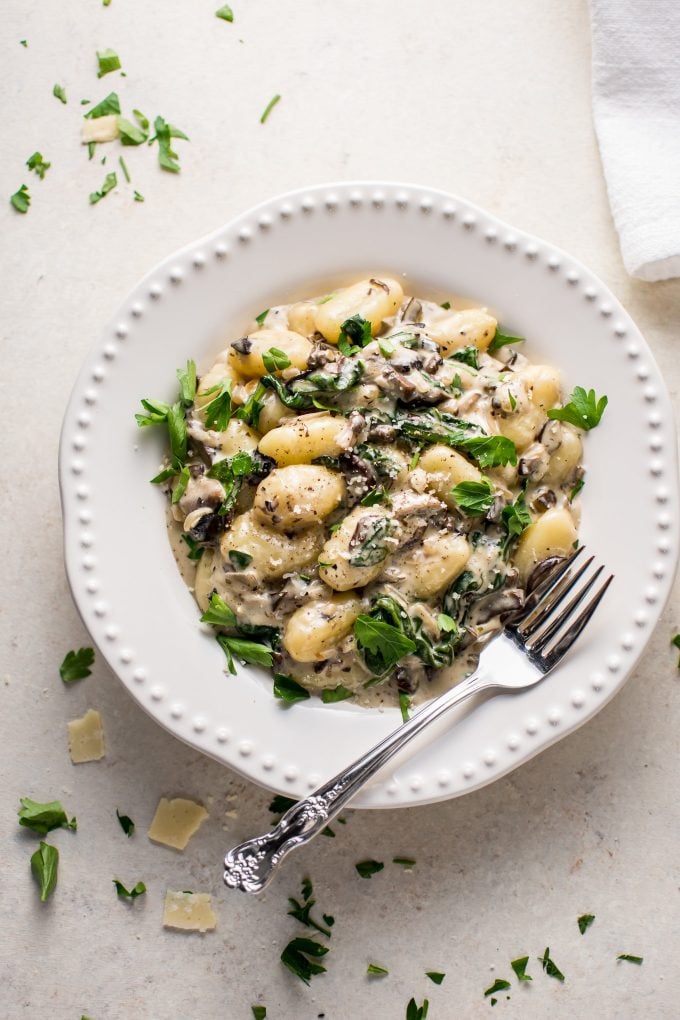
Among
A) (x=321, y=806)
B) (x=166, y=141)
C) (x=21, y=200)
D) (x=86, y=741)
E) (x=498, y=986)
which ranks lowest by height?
(x=498, y=986)

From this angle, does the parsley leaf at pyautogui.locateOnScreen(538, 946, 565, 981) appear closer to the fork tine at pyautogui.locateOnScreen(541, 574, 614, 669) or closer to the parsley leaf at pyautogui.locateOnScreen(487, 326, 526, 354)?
the fork tine at pyautogui.locateOnScreen(541, 574, 614, 669)

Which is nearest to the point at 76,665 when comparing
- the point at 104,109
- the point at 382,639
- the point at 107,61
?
the point at 382,639

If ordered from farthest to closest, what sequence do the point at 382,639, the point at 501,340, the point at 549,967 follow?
the point at 549,967
the point at 501,340
the point at 382,639

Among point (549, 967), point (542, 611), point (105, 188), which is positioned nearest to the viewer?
point (542, 611)

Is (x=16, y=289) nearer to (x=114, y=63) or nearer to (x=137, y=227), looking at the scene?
(x=137, y=227)

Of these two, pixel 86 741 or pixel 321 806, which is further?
pixel 86 741

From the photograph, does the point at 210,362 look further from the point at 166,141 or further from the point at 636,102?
the point at 636,102

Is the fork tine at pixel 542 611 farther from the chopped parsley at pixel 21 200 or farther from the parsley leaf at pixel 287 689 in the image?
the chopped parsley at pixel 21 200

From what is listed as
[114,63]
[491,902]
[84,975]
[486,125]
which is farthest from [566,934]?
[114,63]
